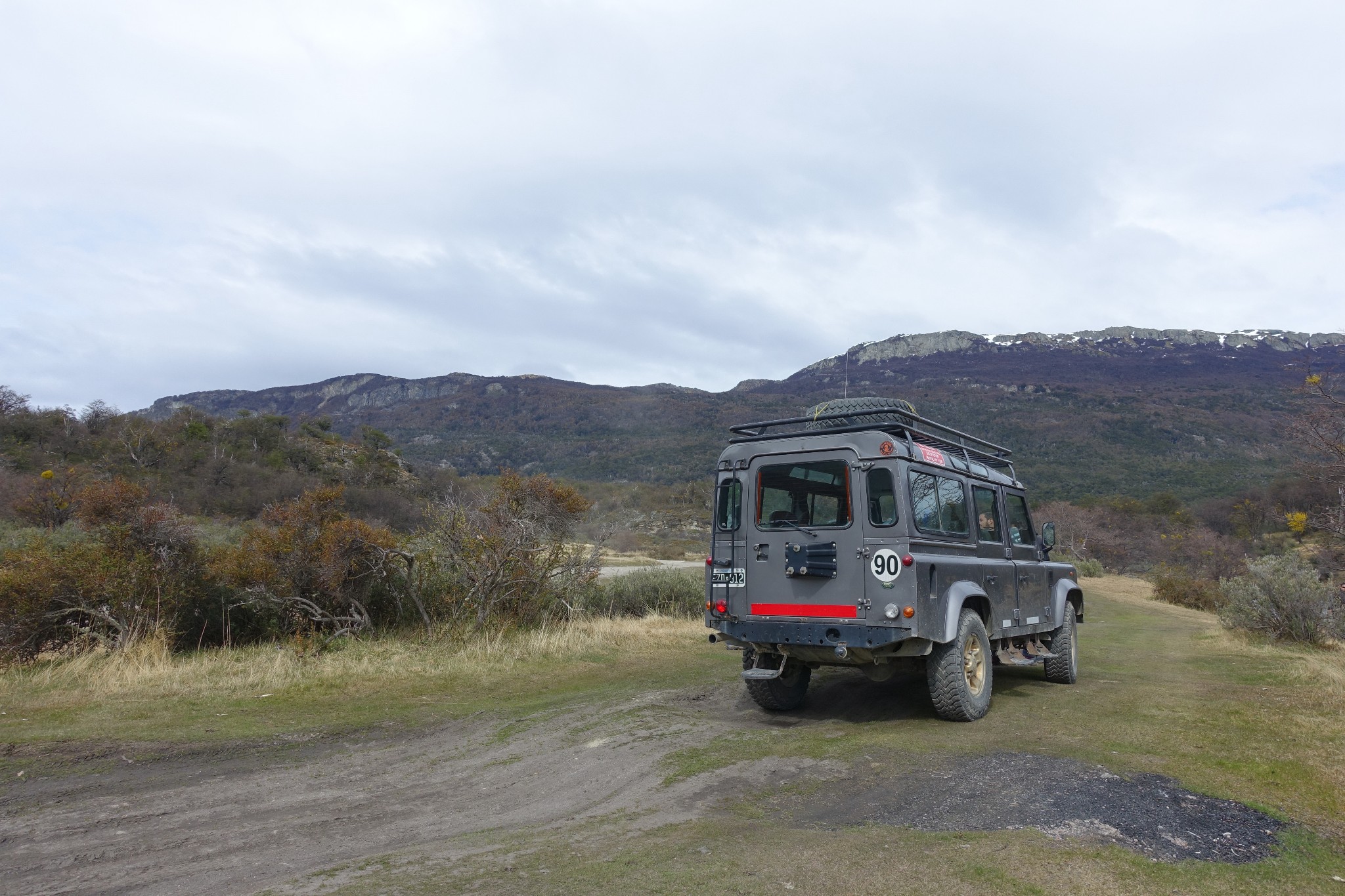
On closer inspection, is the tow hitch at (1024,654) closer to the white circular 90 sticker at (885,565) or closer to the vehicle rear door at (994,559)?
the vehicle rear door at (994,559)

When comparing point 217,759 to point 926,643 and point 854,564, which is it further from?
point 926,643

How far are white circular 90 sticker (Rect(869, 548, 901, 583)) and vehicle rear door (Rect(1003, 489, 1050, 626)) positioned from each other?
8.75 ft

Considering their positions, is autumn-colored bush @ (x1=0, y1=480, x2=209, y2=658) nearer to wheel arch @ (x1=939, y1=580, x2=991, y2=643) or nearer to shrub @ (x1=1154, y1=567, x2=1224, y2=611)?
wheel arch @ (x1=939, y1=580, x2=991, y2=643)

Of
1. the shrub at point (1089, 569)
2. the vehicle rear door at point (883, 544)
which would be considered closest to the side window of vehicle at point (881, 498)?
the vehicle rear door at point (883, 544)

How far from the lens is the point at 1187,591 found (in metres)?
25.8

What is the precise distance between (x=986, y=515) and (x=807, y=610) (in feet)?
9.02

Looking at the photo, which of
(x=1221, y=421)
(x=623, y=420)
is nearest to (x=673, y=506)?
(x=623, y=420)

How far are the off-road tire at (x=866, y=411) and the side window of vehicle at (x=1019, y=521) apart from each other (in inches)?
72.1

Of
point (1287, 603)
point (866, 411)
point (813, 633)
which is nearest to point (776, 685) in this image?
point (813, 633)

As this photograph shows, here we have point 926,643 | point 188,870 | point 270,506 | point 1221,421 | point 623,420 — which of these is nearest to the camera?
point 188,870

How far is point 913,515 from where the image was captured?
6820 mm

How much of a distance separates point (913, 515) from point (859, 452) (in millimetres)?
737

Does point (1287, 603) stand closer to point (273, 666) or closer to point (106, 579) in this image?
point (273, 666)

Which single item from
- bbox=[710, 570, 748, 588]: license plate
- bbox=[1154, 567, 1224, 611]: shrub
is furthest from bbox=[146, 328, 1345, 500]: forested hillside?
bbox=[710, 570, 748, 588]: license plate
